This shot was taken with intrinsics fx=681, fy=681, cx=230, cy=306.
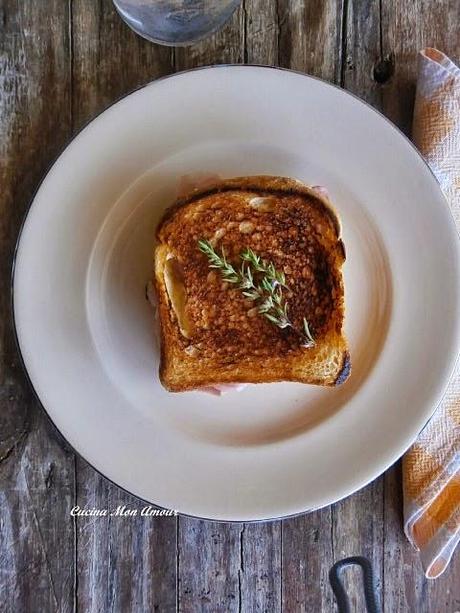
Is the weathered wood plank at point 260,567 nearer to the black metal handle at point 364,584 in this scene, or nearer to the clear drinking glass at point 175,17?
the black metal handle at point 364,584

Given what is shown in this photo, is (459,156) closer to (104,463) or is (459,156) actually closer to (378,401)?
(378,401)

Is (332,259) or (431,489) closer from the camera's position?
(332,259)

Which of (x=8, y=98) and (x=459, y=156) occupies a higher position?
(x=8, y=98)

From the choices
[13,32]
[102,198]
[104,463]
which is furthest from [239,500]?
[13,32]

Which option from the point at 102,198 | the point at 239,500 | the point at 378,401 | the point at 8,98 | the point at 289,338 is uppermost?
the point at 8,98

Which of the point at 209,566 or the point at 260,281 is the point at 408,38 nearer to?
the point at 260,281

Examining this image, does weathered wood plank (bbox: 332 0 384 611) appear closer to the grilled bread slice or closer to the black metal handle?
the black metal handle

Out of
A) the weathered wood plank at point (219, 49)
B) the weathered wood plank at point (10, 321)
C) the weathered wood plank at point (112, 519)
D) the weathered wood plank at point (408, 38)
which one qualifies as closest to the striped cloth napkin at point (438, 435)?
the weathered wood plank at point (408, 38)
